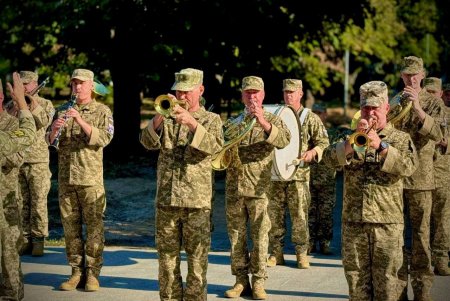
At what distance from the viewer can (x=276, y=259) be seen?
12148 millimetres

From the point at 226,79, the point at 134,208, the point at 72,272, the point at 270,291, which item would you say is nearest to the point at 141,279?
the point at 72,272

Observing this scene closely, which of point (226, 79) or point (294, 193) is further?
point (226, 79)

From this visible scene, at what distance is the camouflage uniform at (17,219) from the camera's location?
880 centimetres

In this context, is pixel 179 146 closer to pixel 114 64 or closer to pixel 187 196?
pixel 187 196

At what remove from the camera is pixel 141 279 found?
11.3 metres

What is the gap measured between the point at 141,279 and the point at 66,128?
2032mm

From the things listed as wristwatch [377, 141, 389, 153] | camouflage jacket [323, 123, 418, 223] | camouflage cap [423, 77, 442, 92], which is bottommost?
camouflage jacket [323, 123, 418, 223]

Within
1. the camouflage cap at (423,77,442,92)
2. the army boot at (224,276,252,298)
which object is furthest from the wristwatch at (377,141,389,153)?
the camouflage cap at (423,77,442,92)

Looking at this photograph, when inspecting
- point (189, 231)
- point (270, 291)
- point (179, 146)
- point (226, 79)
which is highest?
point (226, 79)

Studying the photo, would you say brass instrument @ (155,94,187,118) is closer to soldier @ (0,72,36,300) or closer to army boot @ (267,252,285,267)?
soldier @ (0,72,36,300)

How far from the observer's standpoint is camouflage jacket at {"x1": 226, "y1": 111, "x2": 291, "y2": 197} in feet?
33.8

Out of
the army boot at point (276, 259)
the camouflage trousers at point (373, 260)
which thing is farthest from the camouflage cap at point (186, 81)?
the army boot at point (276, 259)

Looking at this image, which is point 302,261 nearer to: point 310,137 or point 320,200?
point 320,200

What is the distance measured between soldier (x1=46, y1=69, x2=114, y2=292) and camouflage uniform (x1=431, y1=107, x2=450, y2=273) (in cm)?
391
